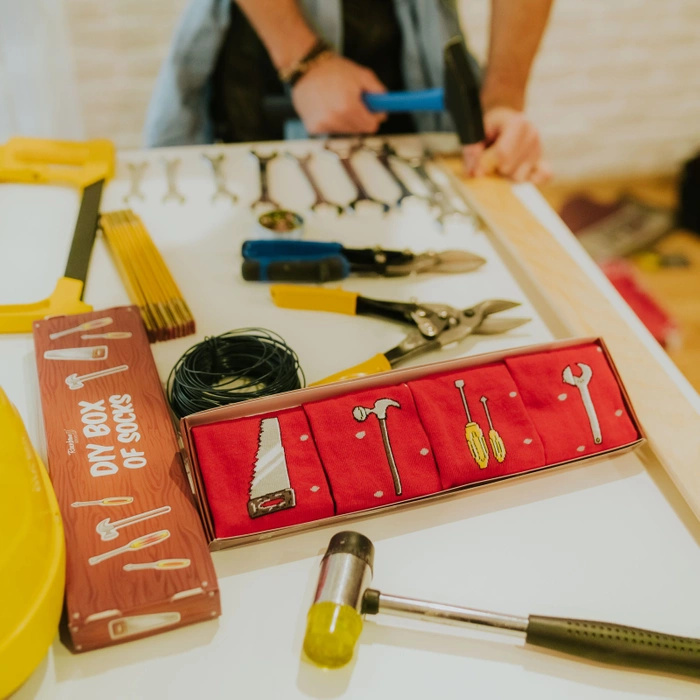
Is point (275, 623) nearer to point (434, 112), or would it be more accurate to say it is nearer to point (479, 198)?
point (479, 198)

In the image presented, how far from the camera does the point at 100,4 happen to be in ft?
6.00

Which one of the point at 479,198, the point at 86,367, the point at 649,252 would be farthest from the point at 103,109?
the point at 649,252

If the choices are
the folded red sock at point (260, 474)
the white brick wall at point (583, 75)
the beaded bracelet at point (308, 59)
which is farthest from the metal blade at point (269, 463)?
the white brick wall at point (583, 75)

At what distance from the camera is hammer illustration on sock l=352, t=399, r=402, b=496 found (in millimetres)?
606

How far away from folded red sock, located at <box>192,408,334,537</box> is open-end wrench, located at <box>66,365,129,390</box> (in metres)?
0.15

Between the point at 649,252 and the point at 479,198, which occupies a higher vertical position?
the point at 479,198

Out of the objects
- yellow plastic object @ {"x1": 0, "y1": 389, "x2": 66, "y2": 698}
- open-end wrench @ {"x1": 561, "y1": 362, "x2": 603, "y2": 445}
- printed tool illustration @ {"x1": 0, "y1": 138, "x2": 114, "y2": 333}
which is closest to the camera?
yellow plastic object @ {"x1": 0, "y1": 389, "x2": 66, "y2": 698}

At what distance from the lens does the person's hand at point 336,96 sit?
3.67 ft

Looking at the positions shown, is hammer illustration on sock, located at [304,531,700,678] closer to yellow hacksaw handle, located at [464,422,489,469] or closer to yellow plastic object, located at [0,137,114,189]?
yellow hacksaw handle, located at [464,422,489,469]

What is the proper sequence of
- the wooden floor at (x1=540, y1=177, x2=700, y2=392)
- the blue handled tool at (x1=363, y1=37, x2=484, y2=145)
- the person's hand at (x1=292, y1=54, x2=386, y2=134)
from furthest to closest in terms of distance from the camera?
the wooden floor at (x1=540, y1=177, x2=700, y2=392) < the person's hand at (x1=292, y1=54, x2=386, y2=134) < the blue handled tool at (x1=363, y1=37, x2=484, y2=145)

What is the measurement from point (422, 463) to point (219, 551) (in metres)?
0.19

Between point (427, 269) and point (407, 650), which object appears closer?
point (407, 650)

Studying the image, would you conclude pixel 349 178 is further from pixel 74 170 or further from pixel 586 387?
pixel 586 387

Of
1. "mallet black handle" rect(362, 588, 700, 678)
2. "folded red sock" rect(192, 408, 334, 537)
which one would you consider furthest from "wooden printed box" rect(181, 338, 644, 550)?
"mallet black handle" rect(362, 588, 700, 678)
